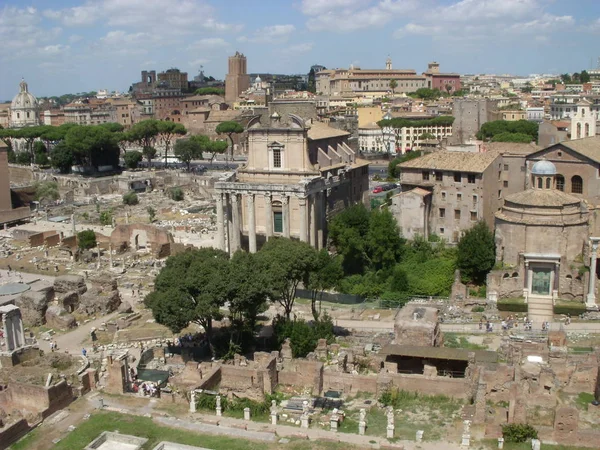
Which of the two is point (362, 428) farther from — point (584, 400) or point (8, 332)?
point (8, 332)

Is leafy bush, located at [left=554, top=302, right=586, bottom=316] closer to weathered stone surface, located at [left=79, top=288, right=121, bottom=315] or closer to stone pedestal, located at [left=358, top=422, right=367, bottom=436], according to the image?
stone pedestal, located at [left=358, top=422, right=367, bottom=436]

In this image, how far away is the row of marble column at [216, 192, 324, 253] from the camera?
4853cm

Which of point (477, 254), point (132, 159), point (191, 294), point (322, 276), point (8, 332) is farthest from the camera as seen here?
point (132, 159)

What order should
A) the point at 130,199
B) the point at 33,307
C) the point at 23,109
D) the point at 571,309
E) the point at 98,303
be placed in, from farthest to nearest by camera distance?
the point at 23,109
the point at 130,199
the point at 98,303
the point at 33,307
the point at 571,309

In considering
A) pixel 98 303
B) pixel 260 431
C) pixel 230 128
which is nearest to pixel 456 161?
pixel 98 303

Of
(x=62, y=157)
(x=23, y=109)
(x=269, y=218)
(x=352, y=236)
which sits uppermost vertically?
(x=23, y=109)

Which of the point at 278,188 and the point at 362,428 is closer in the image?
the point at 362,428

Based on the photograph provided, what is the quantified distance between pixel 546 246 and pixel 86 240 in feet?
130

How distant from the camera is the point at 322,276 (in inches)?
1625

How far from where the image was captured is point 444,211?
162ft

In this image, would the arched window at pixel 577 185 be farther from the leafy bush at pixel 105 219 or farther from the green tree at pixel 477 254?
the leafy bush at pixel 105 219

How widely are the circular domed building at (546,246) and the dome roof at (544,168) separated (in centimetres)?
161

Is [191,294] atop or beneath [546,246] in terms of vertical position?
→ beneath

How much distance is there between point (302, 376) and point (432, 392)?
5.78 m
